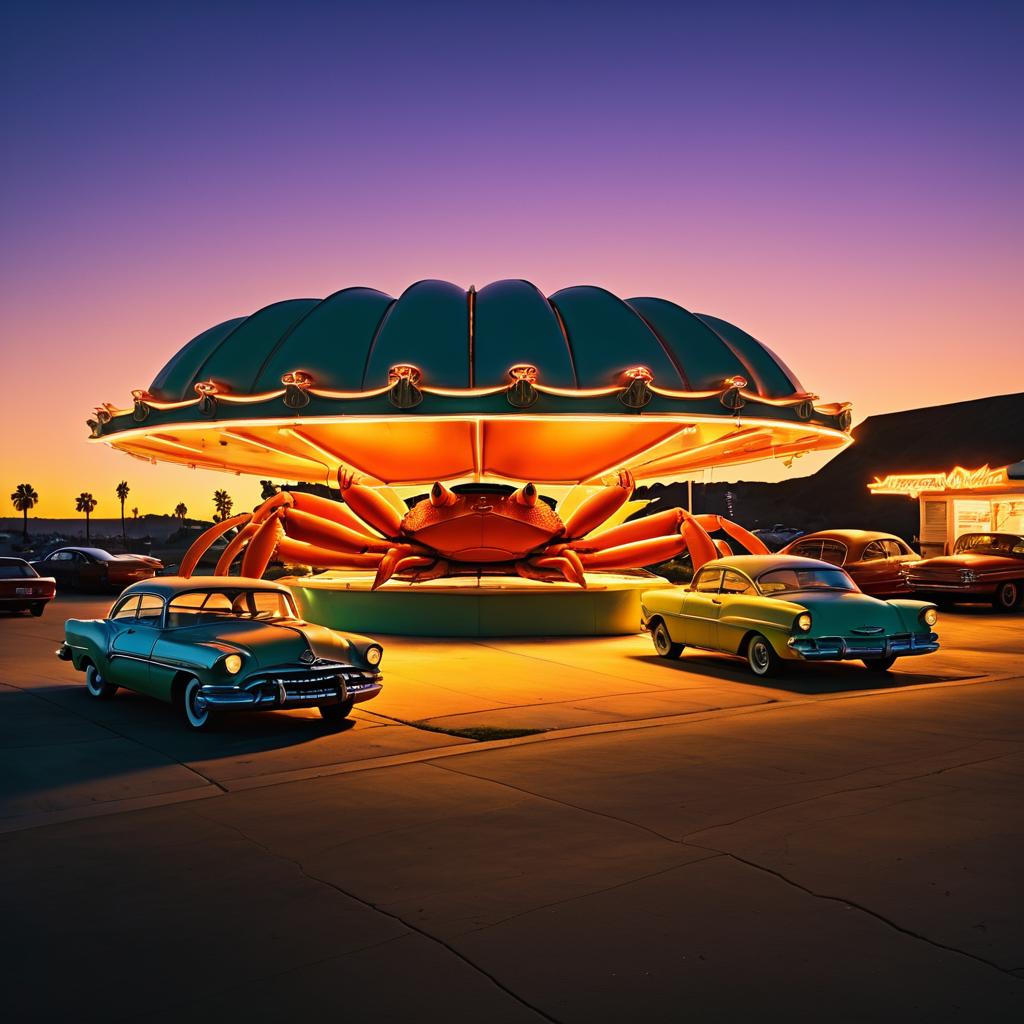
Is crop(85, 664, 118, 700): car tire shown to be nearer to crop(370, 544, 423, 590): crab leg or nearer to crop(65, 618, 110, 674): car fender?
crop(65, 618, 110, 674): car fender

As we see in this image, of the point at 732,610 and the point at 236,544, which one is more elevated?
the point at 236,544

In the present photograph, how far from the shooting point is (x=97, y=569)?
2895 centimetres

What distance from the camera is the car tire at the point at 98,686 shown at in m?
10.9

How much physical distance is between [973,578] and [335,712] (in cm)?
1753

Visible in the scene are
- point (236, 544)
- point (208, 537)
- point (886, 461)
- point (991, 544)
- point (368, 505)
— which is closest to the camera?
point (368, 505)

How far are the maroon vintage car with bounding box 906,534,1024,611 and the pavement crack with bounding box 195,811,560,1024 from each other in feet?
65.2

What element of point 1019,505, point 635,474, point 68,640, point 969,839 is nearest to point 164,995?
point 969,839

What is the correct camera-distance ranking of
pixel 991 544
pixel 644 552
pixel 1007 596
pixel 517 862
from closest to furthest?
pixel 517 862, pixel 644 552, pixel 1007 596, pixel 991 544

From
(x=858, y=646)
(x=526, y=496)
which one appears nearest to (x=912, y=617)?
(x=858, y=646)

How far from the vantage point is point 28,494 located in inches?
5344

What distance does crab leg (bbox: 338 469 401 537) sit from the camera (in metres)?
18.6

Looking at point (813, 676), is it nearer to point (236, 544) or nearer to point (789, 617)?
point (789, 617)

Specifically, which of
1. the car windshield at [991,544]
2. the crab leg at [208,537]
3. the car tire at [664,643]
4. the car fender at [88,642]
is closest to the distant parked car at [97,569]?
the crab leg at [208,537]

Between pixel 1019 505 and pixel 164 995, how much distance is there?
30.6 metres
